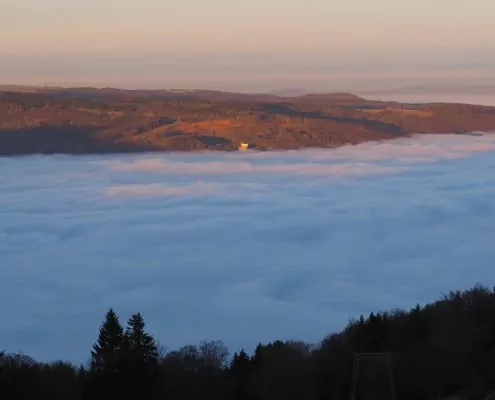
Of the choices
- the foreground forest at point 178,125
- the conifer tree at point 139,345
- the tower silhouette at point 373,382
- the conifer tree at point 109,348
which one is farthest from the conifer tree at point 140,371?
the foreground forest at point 178,125

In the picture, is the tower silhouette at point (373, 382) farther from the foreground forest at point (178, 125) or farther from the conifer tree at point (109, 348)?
the foreground forest at point (178, 125)

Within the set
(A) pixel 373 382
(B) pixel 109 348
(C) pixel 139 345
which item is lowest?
(B) pixel 109 348

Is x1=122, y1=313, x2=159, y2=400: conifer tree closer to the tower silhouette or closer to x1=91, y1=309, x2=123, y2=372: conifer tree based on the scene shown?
x1=91, y1=309, x2=123, y2=372: conifer tree

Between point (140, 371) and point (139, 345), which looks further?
point (139, 345)

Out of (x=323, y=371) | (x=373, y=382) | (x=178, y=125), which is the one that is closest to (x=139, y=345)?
(x=323, y=371)

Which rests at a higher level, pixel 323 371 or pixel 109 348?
pixel 323 371

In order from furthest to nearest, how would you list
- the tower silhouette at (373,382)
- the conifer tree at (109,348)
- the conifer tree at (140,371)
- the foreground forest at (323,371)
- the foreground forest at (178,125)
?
1. the foreground forest at (178,125)
2. the conifer tree at (109,348)
3. the conifer tree at (140,371)
4. the foreground forest at (323,371)
5. the tower silhouette at (373,382)

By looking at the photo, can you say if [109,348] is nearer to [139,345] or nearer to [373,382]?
[139,345]

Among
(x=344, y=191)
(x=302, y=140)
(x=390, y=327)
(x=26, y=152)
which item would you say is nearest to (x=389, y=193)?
(x=344, y=191)
